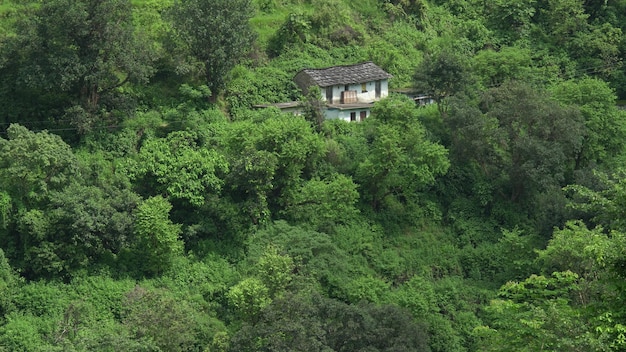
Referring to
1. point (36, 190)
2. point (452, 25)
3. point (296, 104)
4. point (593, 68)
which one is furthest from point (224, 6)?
point (593, 68)

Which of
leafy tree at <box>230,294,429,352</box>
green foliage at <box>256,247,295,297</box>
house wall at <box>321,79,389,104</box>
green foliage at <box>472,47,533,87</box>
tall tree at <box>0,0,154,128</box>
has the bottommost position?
leafy tree at <box>230,294,429,352</box>

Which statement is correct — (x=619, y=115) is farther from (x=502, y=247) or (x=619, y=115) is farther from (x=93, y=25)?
(x=93, y=25)

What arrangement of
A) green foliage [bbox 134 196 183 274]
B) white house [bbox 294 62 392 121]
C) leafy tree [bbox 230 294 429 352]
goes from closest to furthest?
1. leafy tree [bbox 230 294 429 352]
2. green foliage [bbox 134 196 183 274]
3. white house [bbox 294 62 392 121]

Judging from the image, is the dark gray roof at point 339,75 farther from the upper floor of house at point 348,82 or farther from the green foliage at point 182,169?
the green foliage at point 182,169

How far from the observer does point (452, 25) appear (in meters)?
52.2

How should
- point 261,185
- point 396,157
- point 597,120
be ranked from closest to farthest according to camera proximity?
point 261,185 → point 396,157 → point 597,120

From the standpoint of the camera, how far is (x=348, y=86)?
4312 centimetres

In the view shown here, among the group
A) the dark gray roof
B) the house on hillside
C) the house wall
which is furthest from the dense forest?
the house wall

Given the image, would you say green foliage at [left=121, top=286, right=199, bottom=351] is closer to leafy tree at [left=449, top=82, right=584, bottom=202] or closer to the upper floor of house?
the upper floor of house

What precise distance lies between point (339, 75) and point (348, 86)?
2.39 ft

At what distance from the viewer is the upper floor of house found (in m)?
42.4

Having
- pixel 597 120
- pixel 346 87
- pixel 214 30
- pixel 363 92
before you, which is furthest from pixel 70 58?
pixel 597 120

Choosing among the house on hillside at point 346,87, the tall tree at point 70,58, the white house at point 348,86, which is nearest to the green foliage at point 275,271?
the tall tree at point 70,58

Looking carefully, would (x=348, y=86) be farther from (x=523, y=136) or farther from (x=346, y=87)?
(x=523, y=136)
